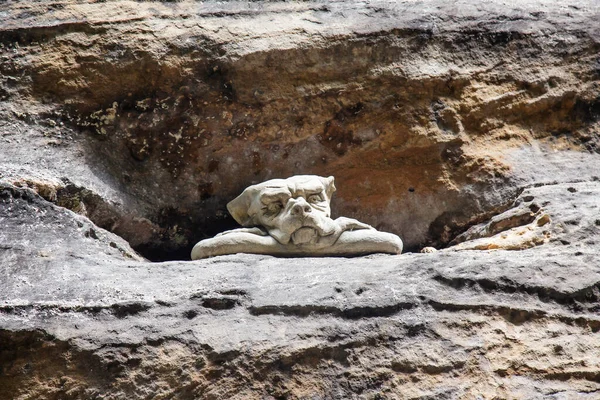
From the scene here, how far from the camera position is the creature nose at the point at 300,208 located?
344 cm

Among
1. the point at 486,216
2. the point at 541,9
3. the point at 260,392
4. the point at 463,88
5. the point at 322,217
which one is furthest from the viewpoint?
the point at 541,9

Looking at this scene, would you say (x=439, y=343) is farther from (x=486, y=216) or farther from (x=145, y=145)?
(x=145, y=145)

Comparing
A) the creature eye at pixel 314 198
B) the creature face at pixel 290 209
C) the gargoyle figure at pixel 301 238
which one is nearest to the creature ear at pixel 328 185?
the creature face at pixel 290 209

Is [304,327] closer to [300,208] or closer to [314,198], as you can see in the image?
[300,208]

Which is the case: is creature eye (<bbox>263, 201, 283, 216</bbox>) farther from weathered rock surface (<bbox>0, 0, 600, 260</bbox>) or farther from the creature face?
weathered rock surface (<bbox>0, 0, 600, 260</bbox>)

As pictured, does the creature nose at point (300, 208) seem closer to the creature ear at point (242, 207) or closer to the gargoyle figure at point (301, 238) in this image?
the gargoyle figure at point (301, 238)

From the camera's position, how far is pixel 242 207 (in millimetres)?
3758

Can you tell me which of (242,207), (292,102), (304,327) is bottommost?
(242,207)

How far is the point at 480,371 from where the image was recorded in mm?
2645

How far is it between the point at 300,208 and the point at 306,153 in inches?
34.4

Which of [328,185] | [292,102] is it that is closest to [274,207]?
[328,185]

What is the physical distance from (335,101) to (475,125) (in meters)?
0.70

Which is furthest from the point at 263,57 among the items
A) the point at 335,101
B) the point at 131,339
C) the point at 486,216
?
the point at 131,339

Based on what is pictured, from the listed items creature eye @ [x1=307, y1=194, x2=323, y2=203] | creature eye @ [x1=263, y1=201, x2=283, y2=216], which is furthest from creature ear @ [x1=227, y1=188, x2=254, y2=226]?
creature eye @ [x1=307, y1=194, x2=323, y2=203]
